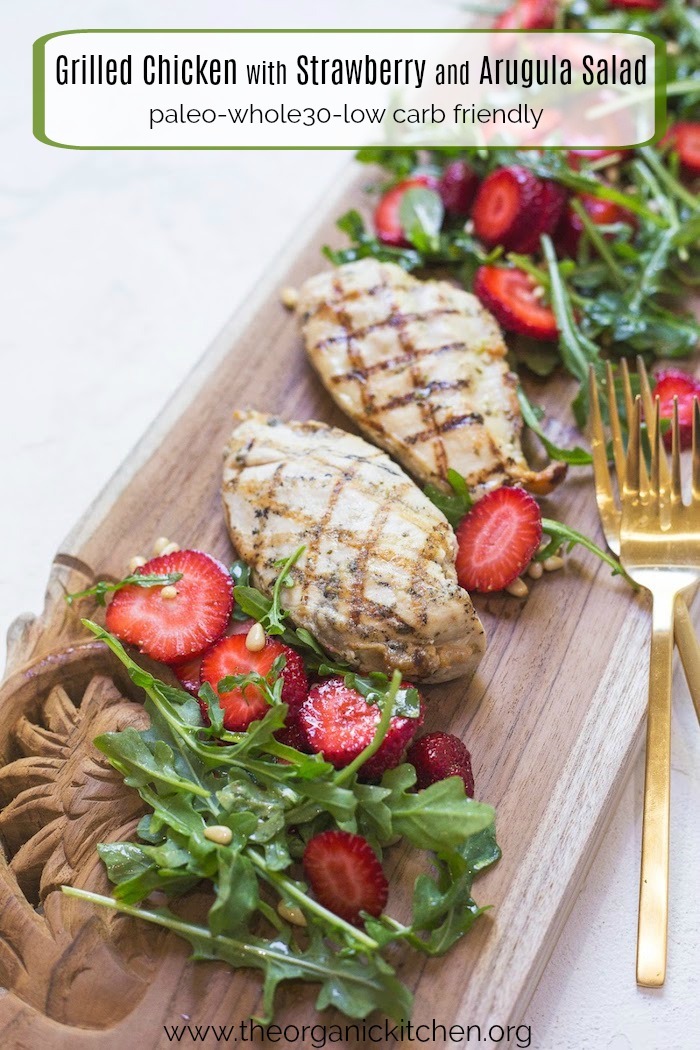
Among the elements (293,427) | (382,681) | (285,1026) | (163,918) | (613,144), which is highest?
(613,144)

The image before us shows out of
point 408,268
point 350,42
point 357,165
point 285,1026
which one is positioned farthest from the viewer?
point 350,42

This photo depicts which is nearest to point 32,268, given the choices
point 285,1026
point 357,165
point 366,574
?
point 357,165

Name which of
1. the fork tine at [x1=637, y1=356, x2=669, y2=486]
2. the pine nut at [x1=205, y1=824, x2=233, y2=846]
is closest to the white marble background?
the fork tine at [x1=637, y1=356, x2=669, y2=486]

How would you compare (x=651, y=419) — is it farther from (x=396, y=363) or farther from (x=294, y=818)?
(x=294, y=818)

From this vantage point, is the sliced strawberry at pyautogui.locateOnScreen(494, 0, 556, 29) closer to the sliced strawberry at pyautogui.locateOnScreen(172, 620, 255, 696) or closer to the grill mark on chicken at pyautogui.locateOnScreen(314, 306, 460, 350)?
→ the grill mark on chicken at pyautogui.locateOnScreen(314, 306, 460, 350)

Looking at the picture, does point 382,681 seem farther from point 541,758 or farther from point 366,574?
point 541,758

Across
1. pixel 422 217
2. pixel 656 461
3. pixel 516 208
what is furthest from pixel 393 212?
pixel 656 461

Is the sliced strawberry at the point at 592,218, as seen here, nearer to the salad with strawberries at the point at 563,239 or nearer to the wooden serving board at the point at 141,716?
the salad with strawberries at the point at 563,239
